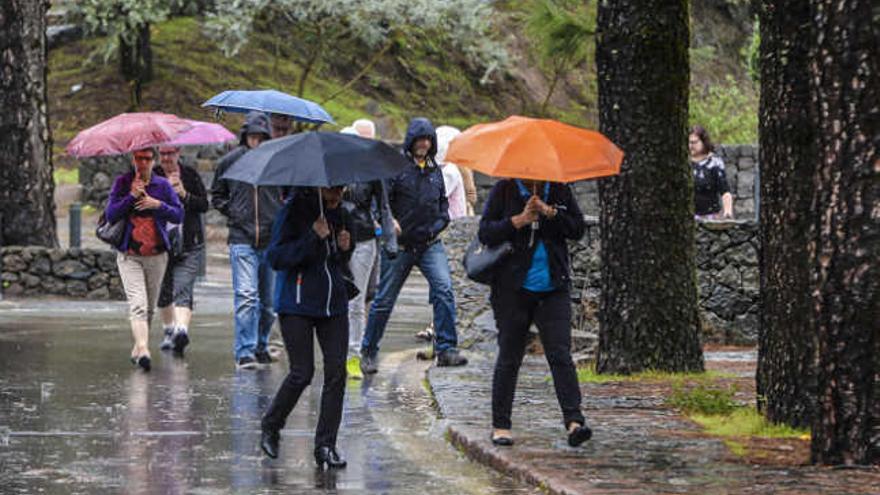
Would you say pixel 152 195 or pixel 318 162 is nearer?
pixel 318 162

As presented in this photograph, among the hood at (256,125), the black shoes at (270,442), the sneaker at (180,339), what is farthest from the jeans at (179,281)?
the black shoes at (270,442)

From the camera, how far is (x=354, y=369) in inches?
516

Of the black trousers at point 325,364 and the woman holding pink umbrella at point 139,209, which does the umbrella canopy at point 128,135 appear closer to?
the woman holding pink umbrella at point 139,209

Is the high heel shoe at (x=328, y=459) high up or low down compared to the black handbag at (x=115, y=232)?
down

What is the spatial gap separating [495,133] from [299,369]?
1.57 meters

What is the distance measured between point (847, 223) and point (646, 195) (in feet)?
13.1

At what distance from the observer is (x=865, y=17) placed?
833 centimetres

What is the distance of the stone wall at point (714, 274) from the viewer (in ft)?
50.3

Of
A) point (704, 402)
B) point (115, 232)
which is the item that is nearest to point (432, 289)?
point (115, 232)

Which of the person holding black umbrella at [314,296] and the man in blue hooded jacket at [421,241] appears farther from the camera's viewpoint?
the man in blue hooded jacket at [421,241]

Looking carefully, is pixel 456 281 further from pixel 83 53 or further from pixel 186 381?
pixel 83 53

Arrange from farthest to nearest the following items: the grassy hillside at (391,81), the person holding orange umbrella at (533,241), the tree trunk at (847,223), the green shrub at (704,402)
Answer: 1. the grassy hillside at (391,81)
2. the green shrub at (704,402)
3. the person holding orange umbrella at (533,241)
4. the tree trunk at (847,223)

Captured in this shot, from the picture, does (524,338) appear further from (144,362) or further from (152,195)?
(152,195)

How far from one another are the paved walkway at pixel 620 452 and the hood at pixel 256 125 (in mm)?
2314
